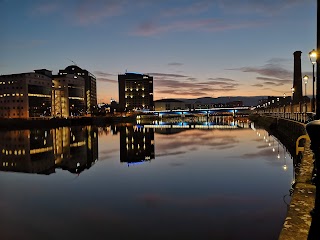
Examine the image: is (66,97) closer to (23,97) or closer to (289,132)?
(23,97)

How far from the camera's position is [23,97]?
13312 cm

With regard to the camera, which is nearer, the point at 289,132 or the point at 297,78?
the point at 289,132

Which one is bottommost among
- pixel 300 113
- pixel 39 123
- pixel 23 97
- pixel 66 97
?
pixel 39 123

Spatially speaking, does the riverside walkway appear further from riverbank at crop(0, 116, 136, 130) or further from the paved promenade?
riverbank at crop(0, 116, 136, 130)

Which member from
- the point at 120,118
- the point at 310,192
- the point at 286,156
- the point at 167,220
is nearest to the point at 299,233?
the point at 310,192

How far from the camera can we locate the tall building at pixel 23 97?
438 feet

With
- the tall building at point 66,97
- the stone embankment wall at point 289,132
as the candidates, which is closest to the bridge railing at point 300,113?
the stone embankment wall at point 289,132

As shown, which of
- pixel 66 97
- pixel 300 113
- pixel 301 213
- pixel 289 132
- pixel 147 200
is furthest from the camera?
pixel 66 97

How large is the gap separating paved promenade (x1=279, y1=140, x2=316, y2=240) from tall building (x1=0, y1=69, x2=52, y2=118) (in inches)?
5427

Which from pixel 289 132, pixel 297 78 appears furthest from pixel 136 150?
pixel 297 78

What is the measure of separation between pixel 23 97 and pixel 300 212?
14135 centimetres

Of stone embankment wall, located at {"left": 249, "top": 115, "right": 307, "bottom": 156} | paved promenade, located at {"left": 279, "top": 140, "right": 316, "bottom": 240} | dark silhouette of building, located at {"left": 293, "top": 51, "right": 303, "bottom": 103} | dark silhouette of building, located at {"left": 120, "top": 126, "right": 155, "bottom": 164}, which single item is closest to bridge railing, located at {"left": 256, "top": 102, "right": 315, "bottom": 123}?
stone embankment wall, located at {"left": 249, "top": 115, "right": 307, "bottom": 156}

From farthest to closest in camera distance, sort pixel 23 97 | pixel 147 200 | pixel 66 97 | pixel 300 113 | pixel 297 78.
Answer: pixel 66 97 → pixel 23 97 → pixel 297 78 → pixel 300 113 → pixel 147 200

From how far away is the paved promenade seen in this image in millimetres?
5933
